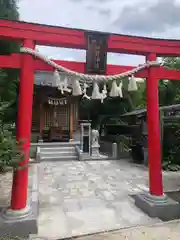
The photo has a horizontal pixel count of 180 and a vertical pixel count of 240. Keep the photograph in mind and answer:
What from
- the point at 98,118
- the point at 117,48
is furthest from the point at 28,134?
the point at 98,118

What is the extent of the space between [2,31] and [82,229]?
3913 millimetres

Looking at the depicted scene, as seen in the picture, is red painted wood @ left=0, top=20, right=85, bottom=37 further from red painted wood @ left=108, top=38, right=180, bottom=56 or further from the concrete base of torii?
the concrete base of torii

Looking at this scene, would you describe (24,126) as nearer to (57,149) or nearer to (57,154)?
(57,154)

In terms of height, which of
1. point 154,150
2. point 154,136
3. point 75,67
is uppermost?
point 75,67

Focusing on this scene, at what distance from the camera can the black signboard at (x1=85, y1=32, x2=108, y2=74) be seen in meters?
4.46

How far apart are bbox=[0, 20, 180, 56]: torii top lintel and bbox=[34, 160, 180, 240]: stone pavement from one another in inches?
138

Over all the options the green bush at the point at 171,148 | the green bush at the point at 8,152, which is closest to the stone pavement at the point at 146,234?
the green bush at the point at 8,152

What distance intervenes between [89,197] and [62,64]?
352 centimetres

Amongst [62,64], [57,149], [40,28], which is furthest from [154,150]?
[57,149]

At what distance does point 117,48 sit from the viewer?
15.6ft

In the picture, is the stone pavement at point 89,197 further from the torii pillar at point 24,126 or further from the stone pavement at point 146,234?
the torii pillar at point 24,126

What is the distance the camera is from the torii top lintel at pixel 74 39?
4.18m

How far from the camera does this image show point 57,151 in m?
12.5

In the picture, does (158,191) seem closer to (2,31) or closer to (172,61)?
(2,31)
